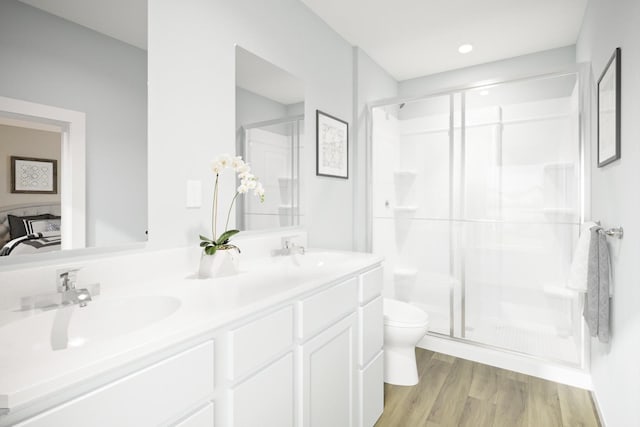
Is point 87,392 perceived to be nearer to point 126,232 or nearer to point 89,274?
point 89,274

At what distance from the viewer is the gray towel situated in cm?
162

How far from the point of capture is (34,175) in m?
1.05

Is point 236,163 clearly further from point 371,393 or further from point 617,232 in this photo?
point 617,232

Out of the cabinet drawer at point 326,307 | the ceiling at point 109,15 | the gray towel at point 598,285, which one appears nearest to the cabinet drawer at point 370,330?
the cabinet drawer at point 326,307

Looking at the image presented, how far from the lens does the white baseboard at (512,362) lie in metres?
2.26

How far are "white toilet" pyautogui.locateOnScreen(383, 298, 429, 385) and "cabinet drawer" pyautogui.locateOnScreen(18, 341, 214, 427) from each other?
1.51m

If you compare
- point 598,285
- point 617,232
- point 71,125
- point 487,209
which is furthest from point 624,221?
point 71,125

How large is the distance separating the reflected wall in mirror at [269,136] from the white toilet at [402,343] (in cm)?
92

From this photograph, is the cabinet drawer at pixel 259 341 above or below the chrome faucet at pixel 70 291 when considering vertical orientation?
below

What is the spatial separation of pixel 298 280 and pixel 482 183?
1.86 metres

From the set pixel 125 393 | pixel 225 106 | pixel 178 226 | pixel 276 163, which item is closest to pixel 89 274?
pixel 178 226

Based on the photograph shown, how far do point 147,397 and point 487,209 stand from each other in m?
2.47

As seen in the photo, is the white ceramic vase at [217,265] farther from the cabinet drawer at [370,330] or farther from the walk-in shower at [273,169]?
the cabinet drawer at [370,330]

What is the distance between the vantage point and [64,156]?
3.67ft
